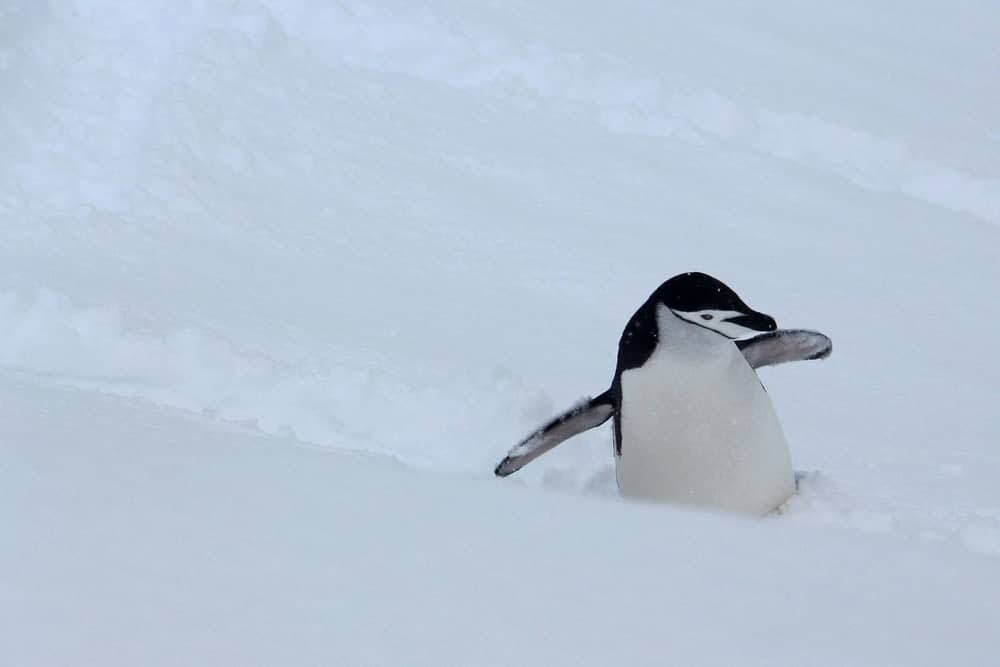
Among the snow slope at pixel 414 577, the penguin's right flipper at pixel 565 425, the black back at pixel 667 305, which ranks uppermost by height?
the snow slope at pixel 414 577

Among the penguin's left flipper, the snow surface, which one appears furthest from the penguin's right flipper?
the penguin's left flipper

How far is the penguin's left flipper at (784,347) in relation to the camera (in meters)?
2.49

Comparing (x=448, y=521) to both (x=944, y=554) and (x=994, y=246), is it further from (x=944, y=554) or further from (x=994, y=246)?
(x=994, y=246)

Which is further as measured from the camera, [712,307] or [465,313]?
[465,313]

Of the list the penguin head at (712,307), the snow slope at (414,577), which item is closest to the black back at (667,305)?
the penguin head at (712,307)

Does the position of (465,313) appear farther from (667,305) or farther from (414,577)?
(414,577)

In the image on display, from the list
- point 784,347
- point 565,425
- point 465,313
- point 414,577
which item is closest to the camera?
point 414,577

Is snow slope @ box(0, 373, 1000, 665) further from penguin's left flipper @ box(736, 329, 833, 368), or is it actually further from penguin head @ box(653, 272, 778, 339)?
penguin's left flipper @ box(736, 329, 833, 368)

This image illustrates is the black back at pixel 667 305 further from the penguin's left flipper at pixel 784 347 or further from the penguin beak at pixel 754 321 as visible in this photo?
the penguin's left flipper at pixel 784 347

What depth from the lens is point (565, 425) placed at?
2.34 metres

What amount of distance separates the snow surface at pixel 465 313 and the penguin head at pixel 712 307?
317mm

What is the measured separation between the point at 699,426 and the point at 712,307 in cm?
20

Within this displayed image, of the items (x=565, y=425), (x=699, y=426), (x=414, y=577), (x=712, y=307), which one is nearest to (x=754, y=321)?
(x=712, y=307)

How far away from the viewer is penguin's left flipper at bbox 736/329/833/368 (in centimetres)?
249
